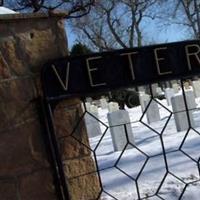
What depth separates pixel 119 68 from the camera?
1.67 m

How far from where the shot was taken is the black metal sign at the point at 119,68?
1610mm

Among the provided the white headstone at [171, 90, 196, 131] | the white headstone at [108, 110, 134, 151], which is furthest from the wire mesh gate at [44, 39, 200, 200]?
the white headstone at [171, 90, 196, 131]

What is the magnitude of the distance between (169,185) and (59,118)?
89cm

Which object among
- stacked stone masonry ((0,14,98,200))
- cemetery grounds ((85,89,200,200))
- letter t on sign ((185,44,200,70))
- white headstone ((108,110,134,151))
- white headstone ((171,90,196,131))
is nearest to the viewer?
stacked stone masonry ((0,14,98,200))

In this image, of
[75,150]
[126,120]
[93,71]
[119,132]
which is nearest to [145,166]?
[75,150]

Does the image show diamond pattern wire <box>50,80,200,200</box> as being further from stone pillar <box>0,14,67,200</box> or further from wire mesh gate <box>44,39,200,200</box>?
stone pillar <box>0,14,67,200</box>

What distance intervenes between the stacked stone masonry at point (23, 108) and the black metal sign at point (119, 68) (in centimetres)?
7

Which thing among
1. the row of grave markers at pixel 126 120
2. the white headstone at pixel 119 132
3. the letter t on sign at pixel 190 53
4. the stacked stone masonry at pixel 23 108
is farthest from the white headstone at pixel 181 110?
the stacked stone masonry at pixel 23 108

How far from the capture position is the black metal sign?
5.28ft

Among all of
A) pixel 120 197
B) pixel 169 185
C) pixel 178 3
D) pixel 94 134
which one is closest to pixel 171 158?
pixel 169 185

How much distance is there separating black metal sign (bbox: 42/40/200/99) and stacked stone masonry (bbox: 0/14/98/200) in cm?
7

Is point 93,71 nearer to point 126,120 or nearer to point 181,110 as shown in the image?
point 181,110

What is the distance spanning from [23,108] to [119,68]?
35 cm

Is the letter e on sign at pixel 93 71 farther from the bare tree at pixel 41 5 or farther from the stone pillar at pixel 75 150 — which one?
the bare tree at pixel 41 5
